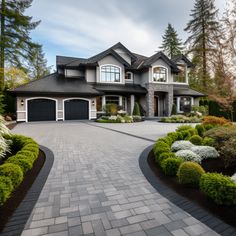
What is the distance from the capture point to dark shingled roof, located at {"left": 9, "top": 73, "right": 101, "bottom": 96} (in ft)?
53.6

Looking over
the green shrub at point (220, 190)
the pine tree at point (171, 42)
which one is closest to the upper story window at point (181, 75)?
the pine tree at point (171, 42)

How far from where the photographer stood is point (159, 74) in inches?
846

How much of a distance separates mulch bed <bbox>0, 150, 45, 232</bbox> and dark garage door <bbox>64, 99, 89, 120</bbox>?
14150 mm

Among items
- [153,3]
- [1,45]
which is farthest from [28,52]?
[153,3]

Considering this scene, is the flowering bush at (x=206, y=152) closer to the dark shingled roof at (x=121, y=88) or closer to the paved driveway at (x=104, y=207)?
the paved driveway at (x=104, y=207)

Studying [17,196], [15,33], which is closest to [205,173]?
[17,196]

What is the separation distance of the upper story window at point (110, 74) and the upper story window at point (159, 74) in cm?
425

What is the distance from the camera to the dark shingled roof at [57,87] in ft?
53.6

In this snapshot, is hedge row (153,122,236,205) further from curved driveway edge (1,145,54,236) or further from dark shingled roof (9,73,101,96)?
dark shingled roof (9,73,101,96)

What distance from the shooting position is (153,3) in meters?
11.3

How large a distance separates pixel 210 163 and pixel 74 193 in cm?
346

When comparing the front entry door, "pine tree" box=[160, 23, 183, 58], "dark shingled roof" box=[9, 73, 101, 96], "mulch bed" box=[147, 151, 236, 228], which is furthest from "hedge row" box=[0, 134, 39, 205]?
"pine tree" box=[160, 23, 183, 58]

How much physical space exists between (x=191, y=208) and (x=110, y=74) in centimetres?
1919

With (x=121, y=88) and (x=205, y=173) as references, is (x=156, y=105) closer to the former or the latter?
(x=121, y=88)
